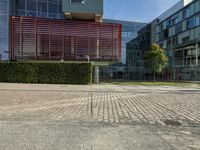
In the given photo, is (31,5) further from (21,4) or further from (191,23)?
(191,23)

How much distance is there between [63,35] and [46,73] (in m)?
6.14

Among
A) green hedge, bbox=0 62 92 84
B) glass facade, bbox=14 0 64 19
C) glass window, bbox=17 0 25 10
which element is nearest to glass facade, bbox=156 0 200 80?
glass facade, bbox=14 0 64 19

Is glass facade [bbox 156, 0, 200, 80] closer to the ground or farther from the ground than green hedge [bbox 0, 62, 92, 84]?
Answer: farther from the ground

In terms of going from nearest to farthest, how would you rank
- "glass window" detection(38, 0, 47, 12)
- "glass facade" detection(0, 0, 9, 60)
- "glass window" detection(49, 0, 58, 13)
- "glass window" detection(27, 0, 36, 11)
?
"glass facade" detection(0, 0, 9, 60) → "glass window" detection(27, 0, 36, 11) → "glass window" detection(38, 0, 47, 12) → "glass window" detection(49, 0, 58, 13)

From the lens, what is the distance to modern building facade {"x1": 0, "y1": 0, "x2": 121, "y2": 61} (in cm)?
2769

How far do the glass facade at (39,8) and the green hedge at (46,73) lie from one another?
1027 centimetres

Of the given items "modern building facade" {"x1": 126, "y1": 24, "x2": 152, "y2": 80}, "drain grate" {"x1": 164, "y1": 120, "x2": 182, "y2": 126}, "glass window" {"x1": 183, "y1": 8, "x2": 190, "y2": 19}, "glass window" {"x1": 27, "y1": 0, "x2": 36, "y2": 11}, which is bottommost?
"drain grate" {"x1": 164, "y1": 120, "x2": 182, "y2": 126}

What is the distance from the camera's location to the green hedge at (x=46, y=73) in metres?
24.4

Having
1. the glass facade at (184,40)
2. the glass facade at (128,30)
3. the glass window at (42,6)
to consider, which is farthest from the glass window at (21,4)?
the glass facade at (184,40)

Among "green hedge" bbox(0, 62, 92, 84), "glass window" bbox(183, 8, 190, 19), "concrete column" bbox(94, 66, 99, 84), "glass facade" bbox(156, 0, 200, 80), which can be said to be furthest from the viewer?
"glass window" bbox(183, 8, 190, 19)

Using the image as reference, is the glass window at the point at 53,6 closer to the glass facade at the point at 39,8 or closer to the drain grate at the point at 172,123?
the glass facade at the point at 39,8

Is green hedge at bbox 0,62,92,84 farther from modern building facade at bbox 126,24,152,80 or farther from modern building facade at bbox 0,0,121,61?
modern building facade at bbox 126,24,152,80

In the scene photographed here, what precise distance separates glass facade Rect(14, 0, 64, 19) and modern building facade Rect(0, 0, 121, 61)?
2.39ft

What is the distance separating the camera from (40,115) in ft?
27.2
